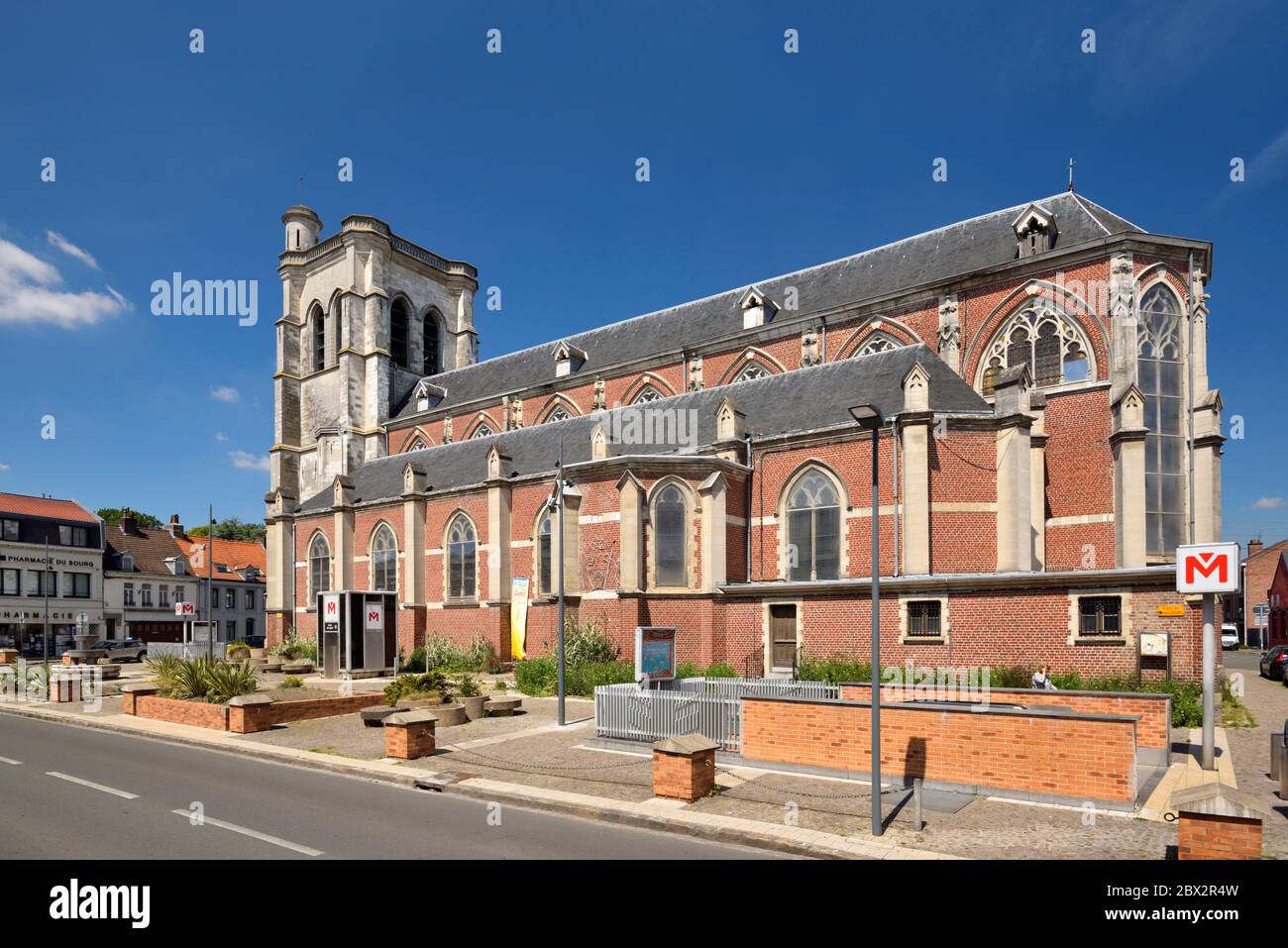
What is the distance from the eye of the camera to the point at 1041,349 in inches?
1112

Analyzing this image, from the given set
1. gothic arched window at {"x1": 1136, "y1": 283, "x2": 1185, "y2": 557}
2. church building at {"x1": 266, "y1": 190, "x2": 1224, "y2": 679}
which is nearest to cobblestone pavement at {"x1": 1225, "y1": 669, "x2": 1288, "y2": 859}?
church building at {"x1": 266, "y1": 190, "x2": 1224, "y2": 679}

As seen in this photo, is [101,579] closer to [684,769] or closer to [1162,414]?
[684,769]

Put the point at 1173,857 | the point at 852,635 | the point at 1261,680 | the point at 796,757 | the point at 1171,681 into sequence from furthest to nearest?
the point at 1261,680
the point at 852,635
the point at 1171,681
the point at 796,757
the point at 1173,857

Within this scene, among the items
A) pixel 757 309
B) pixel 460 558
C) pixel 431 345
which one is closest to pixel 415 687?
pixel 460 558

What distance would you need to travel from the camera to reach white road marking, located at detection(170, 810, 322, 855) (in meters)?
9.12

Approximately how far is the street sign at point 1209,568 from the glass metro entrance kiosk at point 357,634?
2570 cm

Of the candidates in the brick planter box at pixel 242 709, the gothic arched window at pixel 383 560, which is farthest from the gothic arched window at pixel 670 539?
the gothic arched window at pixel 383 560

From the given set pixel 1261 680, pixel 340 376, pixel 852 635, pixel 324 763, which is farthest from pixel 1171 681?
pixel 340 376

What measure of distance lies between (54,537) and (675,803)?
59440mm

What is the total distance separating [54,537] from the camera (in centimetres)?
5394

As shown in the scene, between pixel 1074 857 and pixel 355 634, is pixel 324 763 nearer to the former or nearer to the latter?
pixel 1074 857

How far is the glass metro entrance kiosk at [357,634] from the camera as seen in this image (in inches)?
1148

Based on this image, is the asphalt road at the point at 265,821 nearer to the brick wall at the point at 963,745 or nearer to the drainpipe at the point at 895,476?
the brick wall at the point at 963,745

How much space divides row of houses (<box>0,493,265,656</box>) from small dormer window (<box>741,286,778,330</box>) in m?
35.7
